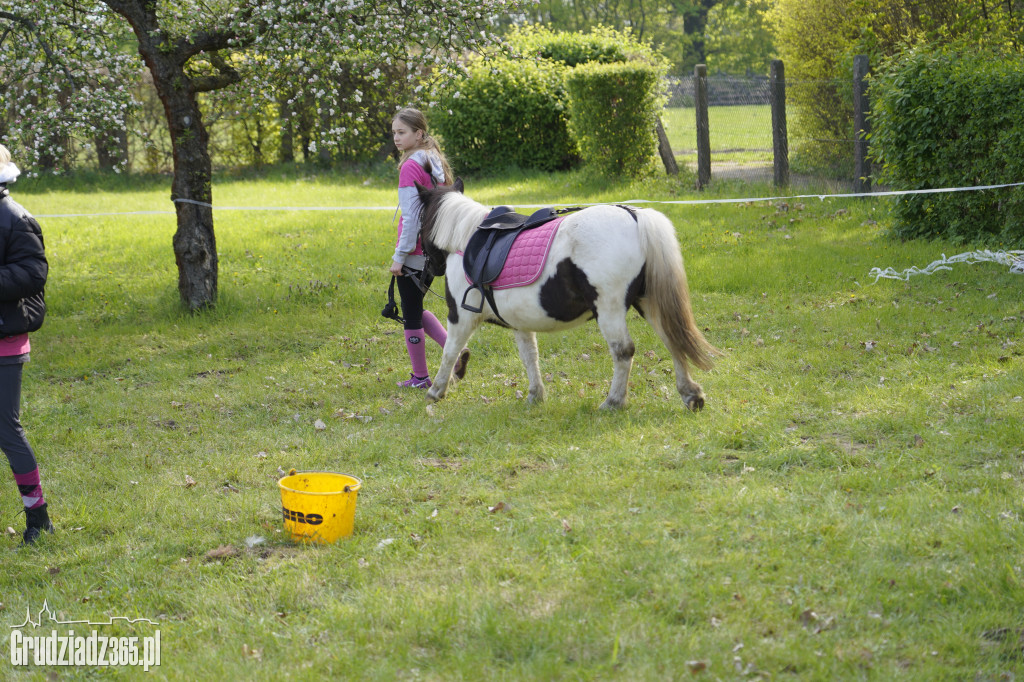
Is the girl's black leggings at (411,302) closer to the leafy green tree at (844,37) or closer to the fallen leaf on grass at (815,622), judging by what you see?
the fallen leaf on grass at (815,622)

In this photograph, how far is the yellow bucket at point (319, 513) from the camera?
176 inches

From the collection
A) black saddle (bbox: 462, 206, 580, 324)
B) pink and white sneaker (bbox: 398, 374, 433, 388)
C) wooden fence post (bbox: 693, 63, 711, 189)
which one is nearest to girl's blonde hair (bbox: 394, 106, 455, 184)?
black saddle (bbox: 462, 206, 580, 324)

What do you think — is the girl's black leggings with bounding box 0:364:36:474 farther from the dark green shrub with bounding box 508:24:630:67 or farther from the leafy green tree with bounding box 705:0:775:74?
the leafy green tree with bounding box 705:0:775:74

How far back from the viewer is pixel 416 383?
285 inches

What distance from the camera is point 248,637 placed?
3727mm

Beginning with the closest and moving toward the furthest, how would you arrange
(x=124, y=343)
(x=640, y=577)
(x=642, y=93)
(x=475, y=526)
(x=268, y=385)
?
1. (x=640, y=577)
2. (x=475, y=526)
3. (x=268, y=385)
4. (x=124, y=343)
5. (x=642, y=93)

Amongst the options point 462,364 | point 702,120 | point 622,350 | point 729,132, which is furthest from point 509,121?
point 622,350

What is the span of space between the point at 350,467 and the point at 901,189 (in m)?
8.16

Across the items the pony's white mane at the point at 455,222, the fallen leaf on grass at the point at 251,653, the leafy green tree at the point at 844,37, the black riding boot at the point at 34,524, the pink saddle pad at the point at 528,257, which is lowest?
the fallen leaf on grass at the point at 251,653

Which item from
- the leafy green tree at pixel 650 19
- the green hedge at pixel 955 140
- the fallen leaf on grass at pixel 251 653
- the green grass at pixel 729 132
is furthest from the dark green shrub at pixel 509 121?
the leafy green tree at pixel 650 19

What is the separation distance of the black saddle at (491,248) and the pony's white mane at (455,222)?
0.09 meters

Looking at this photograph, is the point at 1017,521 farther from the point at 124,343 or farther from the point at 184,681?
the point at 124,343

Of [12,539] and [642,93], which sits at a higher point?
[642,93]

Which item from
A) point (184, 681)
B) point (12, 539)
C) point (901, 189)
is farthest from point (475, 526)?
point (901, 189)
